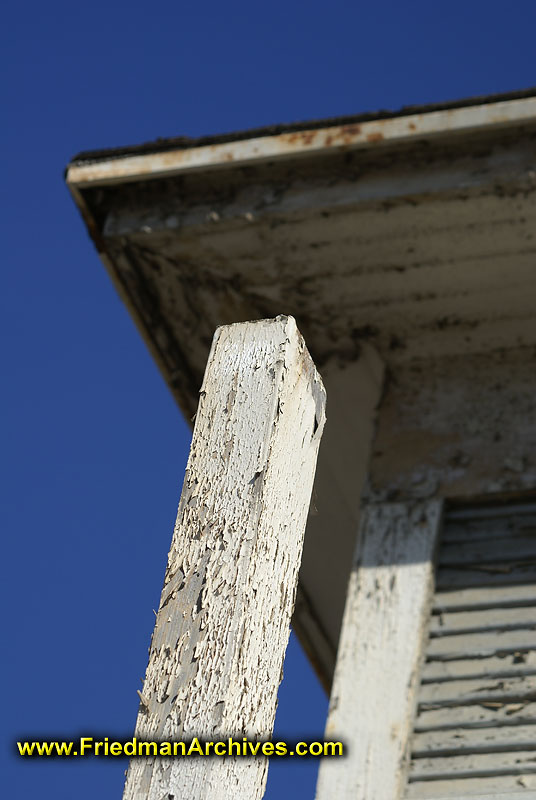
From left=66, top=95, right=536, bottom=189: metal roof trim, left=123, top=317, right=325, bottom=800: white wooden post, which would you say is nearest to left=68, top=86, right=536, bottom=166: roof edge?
left=66, top=95, right=536, bottom=189: metal roof trim

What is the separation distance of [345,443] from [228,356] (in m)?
2.15

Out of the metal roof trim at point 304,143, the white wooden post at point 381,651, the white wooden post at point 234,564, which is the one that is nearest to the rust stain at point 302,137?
the metal roof trim at point 304,143

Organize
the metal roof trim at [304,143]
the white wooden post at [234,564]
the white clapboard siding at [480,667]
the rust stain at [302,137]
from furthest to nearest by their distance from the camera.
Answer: the rust stain at [302,137] → the metal roof trim at [304,143] → the white clapboard siding at [480,667] → the white wooden post at [234,564]

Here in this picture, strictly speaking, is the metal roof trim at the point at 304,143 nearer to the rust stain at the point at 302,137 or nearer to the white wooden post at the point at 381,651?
the rust stain at the point at 302,137

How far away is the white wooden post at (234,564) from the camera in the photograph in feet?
4.69

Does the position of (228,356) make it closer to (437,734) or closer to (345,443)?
(437,734)

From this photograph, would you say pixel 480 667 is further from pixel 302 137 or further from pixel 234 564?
pixel 234 564

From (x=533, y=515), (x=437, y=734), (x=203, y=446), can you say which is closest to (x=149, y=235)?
(x=533, y=515)

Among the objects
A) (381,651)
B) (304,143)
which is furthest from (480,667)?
(304,143)

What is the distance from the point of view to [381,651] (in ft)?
9.87

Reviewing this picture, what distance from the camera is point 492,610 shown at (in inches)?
121

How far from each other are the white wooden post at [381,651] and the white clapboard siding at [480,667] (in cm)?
5

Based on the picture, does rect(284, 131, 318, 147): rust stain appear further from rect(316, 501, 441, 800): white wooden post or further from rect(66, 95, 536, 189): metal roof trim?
rect(316, 501, 441, 800): white wooden post

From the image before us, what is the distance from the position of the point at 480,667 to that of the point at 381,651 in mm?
241
